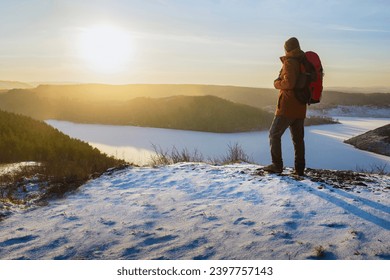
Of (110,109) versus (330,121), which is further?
(110,109)

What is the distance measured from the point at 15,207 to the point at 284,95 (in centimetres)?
434

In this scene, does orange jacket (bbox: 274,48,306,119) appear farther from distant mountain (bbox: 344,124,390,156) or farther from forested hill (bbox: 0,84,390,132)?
forested hill (bbox: 0,84,390,132)

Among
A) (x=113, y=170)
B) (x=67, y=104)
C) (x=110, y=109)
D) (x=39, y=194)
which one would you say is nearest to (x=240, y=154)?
(x=113, y=170)

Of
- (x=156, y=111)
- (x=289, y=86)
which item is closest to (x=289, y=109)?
(x=289, y=86)

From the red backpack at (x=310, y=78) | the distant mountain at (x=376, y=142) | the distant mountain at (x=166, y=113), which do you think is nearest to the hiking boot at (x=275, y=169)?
the red backpack at (x=310, y=78)

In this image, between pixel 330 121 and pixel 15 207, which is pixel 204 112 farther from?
pixel 15 207

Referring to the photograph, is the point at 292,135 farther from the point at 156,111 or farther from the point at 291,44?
the point at 156,111

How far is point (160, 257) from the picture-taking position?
133 inches

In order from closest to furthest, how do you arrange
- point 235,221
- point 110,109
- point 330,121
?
point 235,221 < point 330,121 < point 110,109

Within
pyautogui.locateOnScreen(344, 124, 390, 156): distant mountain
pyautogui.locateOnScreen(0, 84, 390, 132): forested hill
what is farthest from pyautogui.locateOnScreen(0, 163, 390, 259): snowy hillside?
pyautogui.locateOnScreen(0, 84, 390, 132): forested hill

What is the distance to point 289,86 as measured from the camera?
17.3 feet

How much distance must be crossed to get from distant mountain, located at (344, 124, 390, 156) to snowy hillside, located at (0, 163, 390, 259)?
8.43 metres
